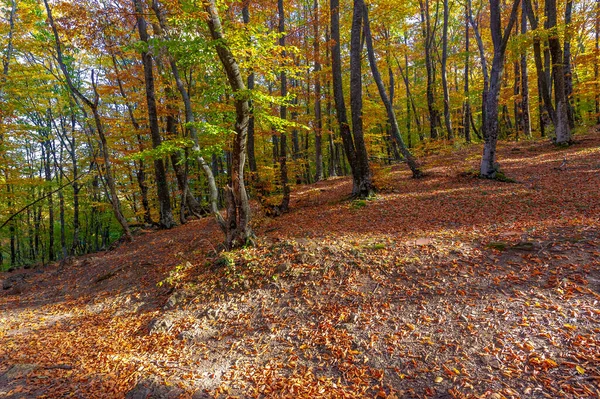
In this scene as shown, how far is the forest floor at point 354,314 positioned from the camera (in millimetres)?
3172

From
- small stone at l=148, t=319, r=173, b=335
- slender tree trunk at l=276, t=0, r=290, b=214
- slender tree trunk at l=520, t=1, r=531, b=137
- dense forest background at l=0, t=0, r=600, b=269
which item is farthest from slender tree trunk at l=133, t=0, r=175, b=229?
slender tree trunk at l=520, t=1, r=531, b=137

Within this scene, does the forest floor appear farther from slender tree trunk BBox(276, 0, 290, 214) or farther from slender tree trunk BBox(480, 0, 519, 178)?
slender tree trunk BBox(276, 0, 290, 214)

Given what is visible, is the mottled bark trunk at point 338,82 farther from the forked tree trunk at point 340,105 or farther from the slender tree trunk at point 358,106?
the slender tree trunk at point 358,106

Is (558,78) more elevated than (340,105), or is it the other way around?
(558,78)

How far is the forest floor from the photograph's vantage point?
10.4 ft

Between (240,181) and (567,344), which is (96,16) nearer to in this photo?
(240,181)

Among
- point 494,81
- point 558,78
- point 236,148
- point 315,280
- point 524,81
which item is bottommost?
point 315,280

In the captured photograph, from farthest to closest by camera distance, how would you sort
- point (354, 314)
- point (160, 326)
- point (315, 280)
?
point (315, 280), point (160, 326), point (354, 314)

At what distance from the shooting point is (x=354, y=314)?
426 cm

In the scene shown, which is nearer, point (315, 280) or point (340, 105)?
point (315, 280)

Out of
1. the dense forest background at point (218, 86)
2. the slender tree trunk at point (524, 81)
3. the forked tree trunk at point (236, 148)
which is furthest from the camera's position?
the slender tree trunk at point (524, 81)

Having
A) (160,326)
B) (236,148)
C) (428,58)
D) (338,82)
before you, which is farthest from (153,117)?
(428,58)

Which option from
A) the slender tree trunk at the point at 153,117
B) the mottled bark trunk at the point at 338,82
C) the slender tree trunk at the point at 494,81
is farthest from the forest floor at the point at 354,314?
the slender tree trunk at the point at 153,117

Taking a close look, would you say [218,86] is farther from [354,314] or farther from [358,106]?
[354,314]
